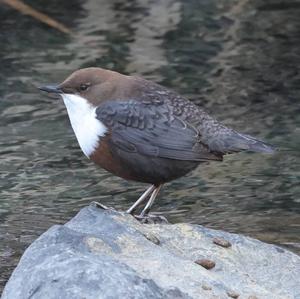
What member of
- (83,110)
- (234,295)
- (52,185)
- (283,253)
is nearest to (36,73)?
(52,185)

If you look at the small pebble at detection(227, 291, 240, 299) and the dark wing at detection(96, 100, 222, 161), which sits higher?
the dark wing at detection(96, 100, 222, 161)

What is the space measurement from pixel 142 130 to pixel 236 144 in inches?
15.7

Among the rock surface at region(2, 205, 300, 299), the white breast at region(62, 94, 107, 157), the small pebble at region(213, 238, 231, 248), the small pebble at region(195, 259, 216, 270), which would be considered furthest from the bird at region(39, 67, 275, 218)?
the small pebble at region(195, 259, 216, 270)

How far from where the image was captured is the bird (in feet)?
13.6

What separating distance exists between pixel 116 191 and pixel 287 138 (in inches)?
48.9

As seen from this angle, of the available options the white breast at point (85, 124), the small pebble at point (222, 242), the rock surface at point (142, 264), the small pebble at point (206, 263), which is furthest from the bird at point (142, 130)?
the small pebble at point (206, 263)

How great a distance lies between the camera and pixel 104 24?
8.64 metres

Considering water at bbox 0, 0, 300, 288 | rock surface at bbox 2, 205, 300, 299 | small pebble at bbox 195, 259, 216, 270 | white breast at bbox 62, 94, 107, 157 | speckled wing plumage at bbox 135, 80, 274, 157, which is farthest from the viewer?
water at bbox 0, 0, 300, 288

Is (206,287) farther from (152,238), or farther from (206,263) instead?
(152,238)

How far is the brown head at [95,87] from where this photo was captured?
426 cm

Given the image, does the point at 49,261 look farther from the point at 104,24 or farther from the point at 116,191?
the point at 104,24

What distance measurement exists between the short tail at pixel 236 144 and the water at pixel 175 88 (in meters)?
0.64

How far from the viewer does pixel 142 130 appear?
4.25 m

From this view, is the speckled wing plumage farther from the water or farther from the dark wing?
the water
